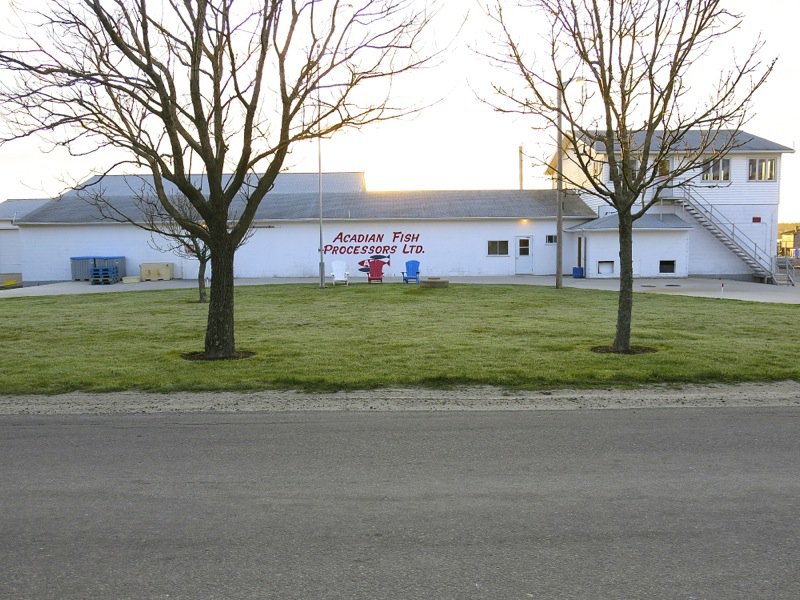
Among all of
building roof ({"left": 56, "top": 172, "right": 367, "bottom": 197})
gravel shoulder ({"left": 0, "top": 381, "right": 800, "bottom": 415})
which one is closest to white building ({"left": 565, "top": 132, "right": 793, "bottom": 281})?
building roof ({"left": 56, "top": 172, "right": 367, "bottom": 197})

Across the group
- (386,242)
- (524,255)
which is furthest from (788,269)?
(386,242)

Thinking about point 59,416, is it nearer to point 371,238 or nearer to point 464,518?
point 464,518

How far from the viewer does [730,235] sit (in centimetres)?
3481

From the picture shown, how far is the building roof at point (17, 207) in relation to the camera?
54.3 m

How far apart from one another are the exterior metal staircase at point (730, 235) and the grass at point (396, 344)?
14903 mm

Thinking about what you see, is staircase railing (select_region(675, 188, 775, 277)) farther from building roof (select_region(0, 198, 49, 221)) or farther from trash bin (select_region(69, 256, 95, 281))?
building roof (select_region(0, 198, 49, 221))

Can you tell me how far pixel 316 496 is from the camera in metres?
4.92

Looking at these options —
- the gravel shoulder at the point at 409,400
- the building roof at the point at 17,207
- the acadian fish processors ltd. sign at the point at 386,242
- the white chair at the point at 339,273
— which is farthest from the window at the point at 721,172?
the building roof at the point at 17,207

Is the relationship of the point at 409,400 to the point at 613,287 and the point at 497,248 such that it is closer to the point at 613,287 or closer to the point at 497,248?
the point at 613,287

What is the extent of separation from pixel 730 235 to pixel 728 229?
54 centimetres

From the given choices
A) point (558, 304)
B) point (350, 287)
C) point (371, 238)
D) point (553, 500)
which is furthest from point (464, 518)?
point (371, 238)

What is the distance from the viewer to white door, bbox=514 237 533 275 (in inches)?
1437

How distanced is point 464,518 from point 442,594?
1.03 metres

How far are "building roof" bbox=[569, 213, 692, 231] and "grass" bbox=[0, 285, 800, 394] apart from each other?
1219cm
